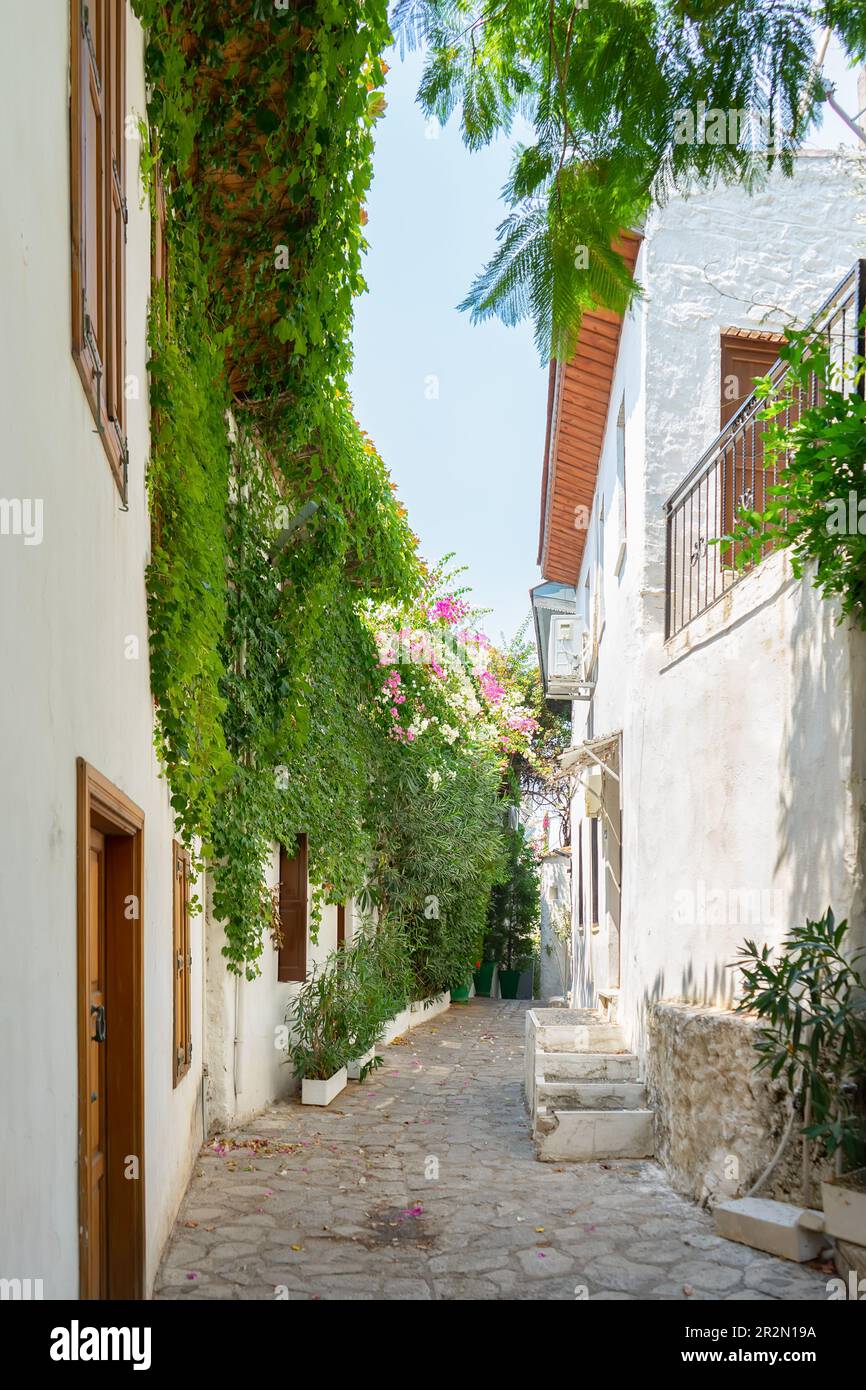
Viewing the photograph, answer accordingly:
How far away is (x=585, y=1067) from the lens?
29.5 ft

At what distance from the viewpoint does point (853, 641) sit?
534cm

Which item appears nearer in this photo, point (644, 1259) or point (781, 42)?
point (781, 42)

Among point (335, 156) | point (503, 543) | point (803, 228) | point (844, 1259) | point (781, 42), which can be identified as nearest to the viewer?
point (781, 42)

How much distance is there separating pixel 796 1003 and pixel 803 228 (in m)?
7.17

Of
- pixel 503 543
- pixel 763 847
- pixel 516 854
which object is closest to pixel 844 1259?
pixel 763 847

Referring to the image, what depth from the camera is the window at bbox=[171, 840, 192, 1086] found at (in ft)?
20.9

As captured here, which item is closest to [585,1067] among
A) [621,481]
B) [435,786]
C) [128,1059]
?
[128,1059]

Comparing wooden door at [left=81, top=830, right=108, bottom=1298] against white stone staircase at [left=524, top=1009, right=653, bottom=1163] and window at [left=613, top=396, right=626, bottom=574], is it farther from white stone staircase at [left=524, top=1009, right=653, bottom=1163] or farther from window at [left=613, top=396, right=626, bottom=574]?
window at [left=613, top=396, right=626, bottom=574]

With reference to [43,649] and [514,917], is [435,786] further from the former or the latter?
[43,649]

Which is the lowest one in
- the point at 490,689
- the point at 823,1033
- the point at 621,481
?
the point at 823,1033

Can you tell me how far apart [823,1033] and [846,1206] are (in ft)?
2.20

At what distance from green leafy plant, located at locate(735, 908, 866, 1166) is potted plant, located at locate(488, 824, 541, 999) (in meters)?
17.1

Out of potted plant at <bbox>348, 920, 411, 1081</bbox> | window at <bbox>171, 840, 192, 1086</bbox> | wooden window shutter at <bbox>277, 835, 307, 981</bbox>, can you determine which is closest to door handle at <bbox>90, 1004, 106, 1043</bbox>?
window at <bbox>171, 840, 192, 1086</bbox>

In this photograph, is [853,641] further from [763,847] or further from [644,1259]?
[644,1259]
